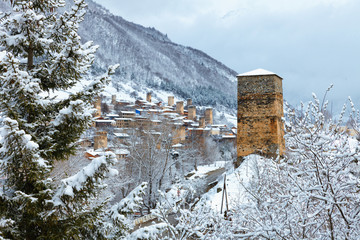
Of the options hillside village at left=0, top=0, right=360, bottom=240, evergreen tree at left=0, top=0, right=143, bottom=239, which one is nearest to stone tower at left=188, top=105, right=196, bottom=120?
hillside village at left=0, top=0, right=360, bottom=240

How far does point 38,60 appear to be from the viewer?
4.73 metres

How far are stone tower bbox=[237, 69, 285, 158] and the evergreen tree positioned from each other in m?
13.0

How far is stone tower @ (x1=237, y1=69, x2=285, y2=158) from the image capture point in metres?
16.2

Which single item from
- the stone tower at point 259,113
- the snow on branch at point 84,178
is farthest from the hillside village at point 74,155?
the stone tower at point 259,113

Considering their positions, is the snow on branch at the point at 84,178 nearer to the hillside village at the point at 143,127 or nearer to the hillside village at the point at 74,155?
the hillside village at the point at 74,155

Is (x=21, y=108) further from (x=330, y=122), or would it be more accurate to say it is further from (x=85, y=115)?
(x=330, y=122)

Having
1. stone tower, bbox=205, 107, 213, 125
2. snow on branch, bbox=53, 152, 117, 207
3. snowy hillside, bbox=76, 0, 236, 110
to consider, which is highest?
snowy hillside, bbox=76, 0, 236, 110

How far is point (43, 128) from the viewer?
4.16m

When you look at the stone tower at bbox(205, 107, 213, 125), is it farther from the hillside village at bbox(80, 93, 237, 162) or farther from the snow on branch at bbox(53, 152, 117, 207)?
the snow on branch at bbox(53, 152, 117, 207)

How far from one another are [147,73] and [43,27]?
507 ft

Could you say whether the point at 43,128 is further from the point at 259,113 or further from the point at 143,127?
the point at 143,127

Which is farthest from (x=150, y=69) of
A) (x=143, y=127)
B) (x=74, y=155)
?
(x=74, y=155)

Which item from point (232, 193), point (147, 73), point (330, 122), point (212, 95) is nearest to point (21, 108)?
point (330, 122)

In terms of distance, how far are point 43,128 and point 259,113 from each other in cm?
1385
